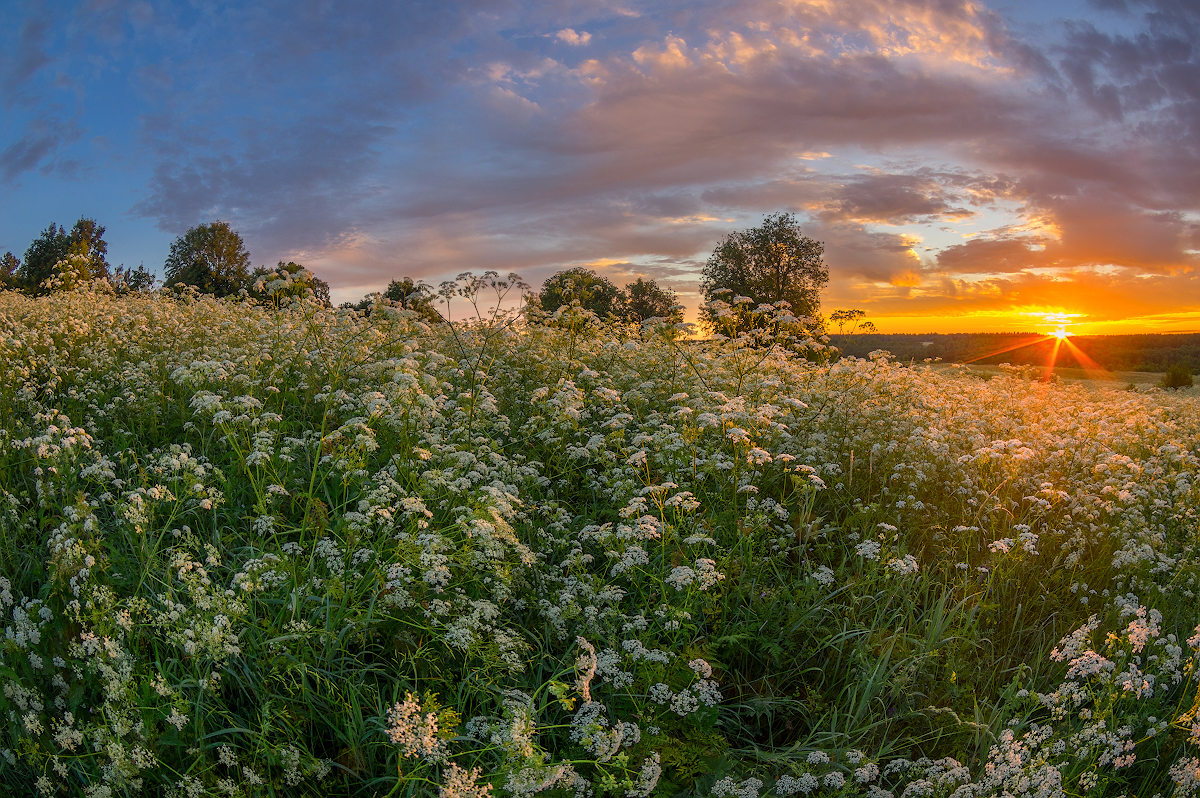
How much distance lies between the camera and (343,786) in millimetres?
3617

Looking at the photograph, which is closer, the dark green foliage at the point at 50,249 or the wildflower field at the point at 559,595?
the wildflower field at the point at 559,595

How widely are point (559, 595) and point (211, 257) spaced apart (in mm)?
59117

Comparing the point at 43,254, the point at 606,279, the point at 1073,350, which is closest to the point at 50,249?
the point at 43,254

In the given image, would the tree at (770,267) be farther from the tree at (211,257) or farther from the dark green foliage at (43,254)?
the dark green foliage at (43,254)

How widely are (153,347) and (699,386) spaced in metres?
8.30

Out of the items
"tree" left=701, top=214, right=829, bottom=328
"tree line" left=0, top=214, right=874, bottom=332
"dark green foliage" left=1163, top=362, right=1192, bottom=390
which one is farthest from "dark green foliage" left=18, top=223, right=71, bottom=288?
"dark green foliage" left=1163, top=362, right=1192, bottom=390

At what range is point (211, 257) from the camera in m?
52.6

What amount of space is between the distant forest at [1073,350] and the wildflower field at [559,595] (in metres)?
33.2

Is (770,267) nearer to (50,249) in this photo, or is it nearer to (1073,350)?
(1073,350)

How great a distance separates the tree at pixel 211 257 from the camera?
167 ft

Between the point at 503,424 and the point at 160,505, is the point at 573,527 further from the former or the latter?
the point at 160,505

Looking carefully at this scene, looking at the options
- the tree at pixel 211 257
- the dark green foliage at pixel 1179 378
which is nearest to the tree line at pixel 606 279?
the tree at pixel 211 257

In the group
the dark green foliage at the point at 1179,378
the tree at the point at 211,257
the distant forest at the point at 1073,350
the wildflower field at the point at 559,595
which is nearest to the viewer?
the wildflower field at the point at 559,595

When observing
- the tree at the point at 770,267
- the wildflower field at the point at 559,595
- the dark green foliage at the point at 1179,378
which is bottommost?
the wildflower field at the point at 559,595
